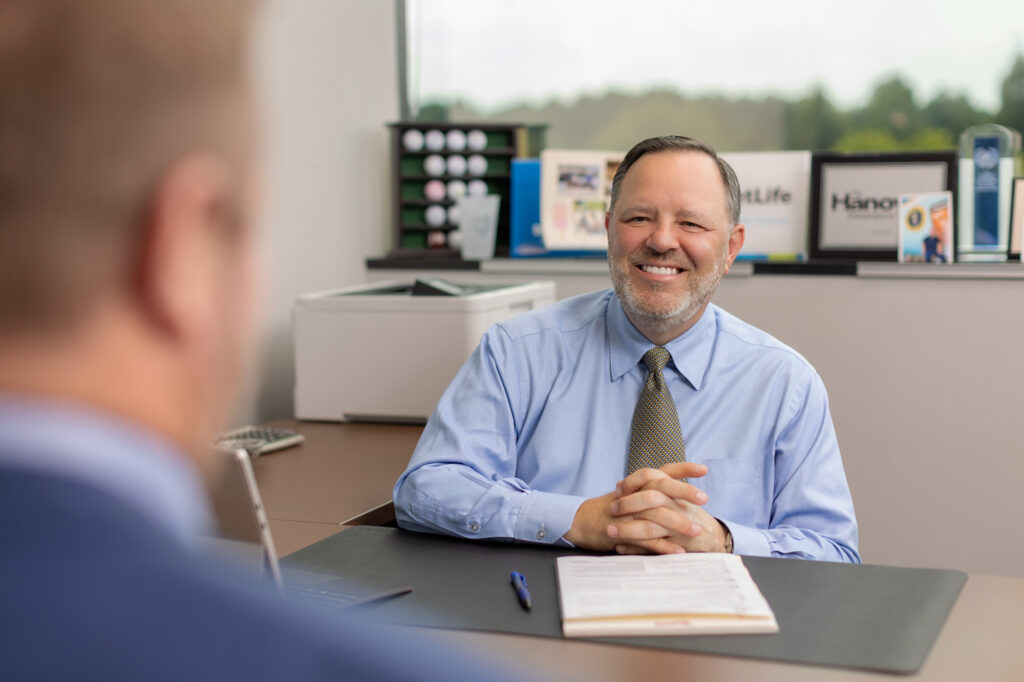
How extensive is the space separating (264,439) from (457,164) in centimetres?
145

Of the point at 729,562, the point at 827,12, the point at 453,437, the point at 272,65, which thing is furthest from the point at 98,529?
the point at 827,12

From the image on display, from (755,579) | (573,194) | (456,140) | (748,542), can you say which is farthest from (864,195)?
(755,579)

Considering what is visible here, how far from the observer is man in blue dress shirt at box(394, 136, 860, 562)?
61.7 inches

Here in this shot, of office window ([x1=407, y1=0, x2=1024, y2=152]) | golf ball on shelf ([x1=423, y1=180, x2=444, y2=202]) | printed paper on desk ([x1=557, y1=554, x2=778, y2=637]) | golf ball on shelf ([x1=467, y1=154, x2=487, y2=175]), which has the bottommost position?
printed paper on desk ([x1=557, y1=554, x2=778, y2=637])

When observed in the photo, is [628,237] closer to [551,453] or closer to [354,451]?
[551,453]

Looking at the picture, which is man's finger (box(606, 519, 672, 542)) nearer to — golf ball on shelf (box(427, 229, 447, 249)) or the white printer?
the white printer

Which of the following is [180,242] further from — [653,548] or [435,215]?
[435,215]

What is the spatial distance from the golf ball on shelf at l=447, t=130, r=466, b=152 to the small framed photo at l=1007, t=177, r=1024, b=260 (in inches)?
67.7

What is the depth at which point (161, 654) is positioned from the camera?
0.22m

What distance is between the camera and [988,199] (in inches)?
112

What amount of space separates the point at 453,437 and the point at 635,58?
2285mm

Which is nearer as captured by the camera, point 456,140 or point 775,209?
point 775,209

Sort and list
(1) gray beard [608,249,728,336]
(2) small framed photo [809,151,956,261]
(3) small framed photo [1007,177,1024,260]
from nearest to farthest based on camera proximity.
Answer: (1) gray beard [608,249,728,336] → (3) small framed photo [1007,177,1024,260] → (2) small framed photo [809,151,956,261]

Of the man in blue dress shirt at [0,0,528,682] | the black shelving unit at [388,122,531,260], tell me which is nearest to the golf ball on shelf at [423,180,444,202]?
the black shelving unit at [388,122,531,260]
